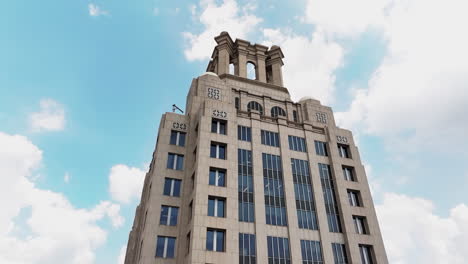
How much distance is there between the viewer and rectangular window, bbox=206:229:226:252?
31.9 meters

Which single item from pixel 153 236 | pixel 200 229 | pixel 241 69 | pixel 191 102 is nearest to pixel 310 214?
pixel 200 229

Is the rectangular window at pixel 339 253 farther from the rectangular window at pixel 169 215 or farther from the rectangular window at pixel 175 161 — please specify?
the rectangular window at pixel 175 161

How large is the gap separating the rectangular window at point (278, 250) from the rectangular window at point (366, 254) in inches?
400

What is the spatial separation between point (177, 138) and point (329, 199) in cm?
2187

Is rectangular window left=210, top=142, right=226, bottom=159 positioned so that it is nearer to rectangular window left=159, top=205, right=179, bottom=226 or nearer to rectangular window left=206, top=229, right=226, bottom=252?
rectangular window left=159, top=205, right=179, bottom=226

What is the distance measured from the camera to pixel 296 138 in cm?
4522

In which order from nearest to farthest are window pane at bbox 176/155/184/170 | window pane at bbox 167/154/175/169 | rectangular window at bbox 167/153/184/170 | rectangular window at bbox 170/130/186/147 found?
window pane at bbox 167/154/175/169 → rectangular window at bbox 167/153/184/170 → window pane at bbox 176/155/184/170 → rectangular window at bbox 170/130/186/147

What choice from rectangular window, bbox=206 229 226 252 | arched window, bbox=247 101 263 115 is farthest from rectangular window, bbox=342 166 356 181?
rectangular window, bbox=206 229 226 252

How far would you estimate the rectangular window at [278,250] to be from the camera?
111 ft

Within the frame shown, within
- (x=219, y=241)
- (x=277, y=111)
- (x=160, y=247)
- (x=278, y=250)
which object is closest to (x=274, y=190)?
(x=278, y=250)

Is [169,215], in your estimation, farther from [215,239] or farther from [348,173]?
[348,173]

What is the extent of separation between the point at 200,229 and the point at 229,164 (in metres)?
8.76

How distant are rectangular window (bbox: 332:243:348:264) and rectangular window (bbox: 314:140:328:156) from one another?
42.5ft

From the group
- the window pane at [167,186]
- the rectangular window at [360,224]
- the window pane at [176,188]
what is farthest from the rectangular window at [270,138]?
the rectangular window at [360,224]
